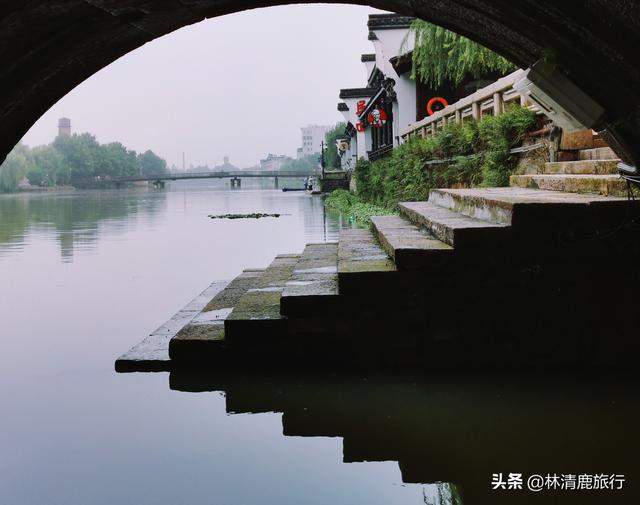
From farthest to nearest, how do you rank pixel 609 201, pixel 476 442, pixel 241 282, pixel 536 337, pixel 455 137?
1. pixel 455 137
2. pixel 241 282
3. pixel 536 337
4. pixel 609 201
5. pixel 476 442

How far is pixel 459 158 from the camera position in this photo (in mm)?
12766

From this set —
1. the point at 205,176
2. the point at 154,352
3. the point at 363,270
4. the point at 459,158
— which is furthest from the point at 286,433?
the point at 205,176

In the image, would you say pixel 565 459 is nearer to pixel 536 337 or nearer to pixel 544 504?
pixel 544 504

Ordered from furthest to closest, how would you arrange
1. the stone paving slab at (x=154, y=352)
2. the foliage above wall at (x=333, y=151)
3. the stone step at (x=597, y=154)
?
1. the foliage above wall at (x=333, y=151)
2. the stone step at (x=597, y=154)
3. the stone paving slab at (x=154, y=352)

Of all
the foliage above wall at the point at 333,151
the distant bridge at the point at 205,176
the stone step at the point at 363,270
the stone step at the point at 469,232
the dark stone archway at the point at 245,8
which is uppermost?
the foliage above wall at the point at 333,151

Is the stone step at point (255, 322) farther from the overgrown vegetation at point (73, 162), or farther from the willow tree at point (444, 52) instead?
the overgrown vegetation at point (73, 162)

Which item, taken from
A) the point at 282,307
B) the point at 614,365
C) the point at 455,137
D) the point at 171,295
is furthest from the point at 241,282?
the point at 455,137

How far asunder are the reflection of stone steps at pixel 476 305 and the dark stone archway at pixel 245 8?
0.73 meters

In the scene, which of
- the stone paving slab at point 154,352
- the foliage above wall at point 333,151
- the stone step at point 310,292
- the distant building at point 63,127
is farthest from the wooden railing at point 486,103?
the distant building at point 63,127

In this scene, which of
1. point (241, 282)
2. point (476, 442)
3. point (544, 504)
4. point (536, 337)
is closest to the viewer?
point (544, 504)

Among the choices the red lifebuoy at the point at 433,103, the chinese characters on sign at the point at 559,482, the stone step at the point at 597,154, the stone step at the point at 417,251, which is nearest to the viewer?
the chinese characters on sign at the point at 559,482

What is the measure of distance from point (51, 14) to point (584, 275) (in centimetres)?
379

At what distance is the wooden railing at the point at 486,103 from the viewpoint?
→ 10.6 meters

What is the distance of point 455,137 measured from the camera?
13984 millimetres
